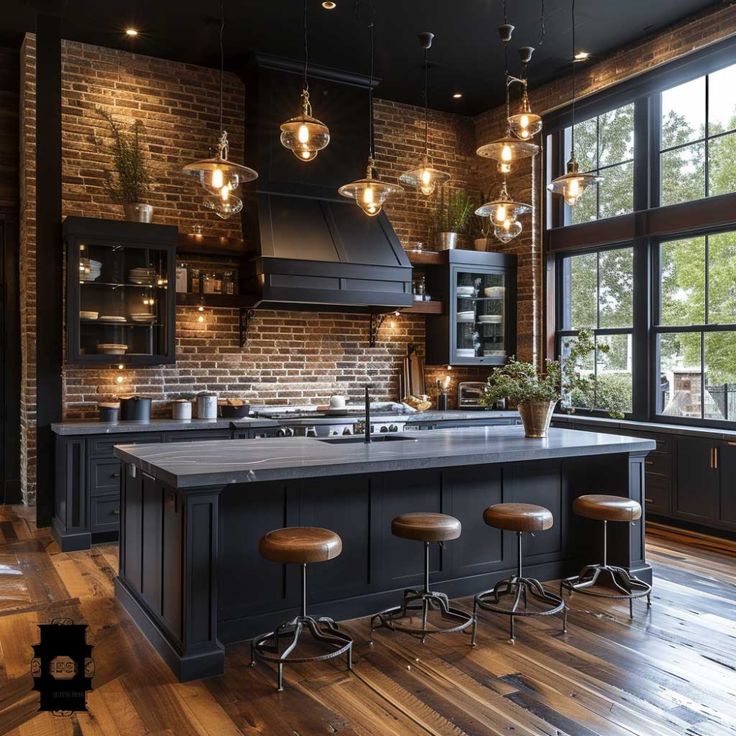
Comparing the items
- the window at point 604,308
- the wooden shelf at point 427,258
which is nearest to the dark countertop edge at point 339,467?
the window at point 604,308

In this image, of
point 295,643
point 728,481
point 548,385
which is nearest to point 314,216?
point 548,385

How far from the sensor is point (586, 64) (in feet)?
22.2

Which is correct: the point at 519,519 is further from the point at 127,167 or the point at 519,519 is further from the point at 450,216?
the point at 450,216

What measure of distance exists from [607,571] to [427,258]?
3815 millimetres

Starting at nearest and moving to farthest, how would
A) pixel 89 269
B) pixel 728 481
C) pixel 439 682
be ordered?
pixel 439 682, pixel 728 481, pixel 89 269

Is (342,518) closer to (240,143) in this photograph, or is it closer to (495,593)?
(495,593)

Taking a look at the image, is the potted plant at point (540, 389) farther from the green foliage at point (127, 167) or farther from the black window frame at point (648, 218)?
the green foliage at point (127, 167)

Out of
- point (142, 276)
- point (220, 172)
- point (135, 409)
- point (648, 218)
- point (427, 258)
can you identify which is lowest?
point (135, 409)

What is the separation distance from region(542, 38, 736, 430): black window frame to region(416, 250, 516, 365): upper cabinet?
2.47ft

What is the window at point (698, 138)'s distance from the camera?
19.1ft

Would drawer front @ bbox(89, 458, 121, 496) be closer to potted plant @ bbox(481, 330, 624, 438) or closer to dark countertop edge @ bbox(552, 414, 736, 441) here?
A: potted plant @ bbox(481, 330, 624, 438)

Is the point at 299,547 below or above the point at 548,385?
below

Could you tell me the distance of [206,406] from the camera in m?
6.16

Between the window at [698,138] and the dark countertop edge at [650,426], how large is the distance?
1.93 meters
